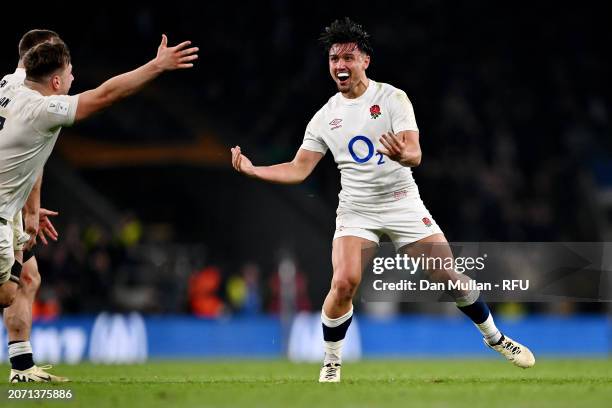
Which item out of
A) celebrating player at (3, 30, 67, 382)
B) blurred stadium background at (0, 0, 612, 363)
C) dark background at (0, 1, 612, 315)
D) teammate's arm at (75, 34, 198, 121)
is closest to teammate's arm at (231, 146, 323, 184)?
teammate's arm at (75, 34, 198, 121)

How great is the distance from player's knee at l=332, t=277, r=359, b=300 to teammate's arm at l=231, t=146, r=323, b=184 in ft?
3.06

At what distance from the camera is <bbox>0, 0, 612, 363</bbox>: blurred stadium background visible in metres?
18.6

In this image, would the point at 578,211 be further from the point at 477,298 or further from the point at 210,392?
the point at 210,392

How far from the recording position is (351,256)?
8.72 m

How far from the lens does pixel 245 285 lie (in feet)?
67.1

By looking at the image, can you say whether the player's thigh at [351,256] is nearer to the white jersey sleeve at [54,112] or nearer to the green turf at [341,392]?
the green turf at [341,392]

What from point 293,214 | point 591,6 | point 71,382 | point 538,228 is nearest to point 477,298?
point 71,382

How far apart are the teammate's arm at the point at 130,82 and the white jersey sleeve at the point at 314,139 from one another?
70.7 inches

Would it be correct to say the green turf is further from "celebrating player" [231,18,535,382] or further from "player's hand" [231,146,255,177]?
"player's hand" [231,146,255,177]

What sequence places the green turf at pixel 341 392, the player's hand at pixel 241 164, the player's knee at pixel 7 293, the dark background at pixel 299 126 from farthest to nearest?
1. the dark background at pixel 299 126
2. the player's hand at pixel 241 164
3. the player's knee at pixel 7 293
4. the green turf at pixel 341 392

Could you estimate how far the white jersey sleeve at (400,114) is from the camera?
870 centimetres

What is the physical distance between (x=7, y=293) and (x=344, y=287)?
8.19ft

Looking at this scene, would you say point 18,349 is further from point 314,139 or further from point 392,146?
point 392,146

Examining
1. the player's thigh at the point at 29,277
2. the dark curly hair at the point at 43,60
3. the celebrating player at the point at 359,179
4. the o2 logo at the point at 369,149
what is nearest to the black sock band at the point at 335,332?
the celebrating player at the point at 359,179
